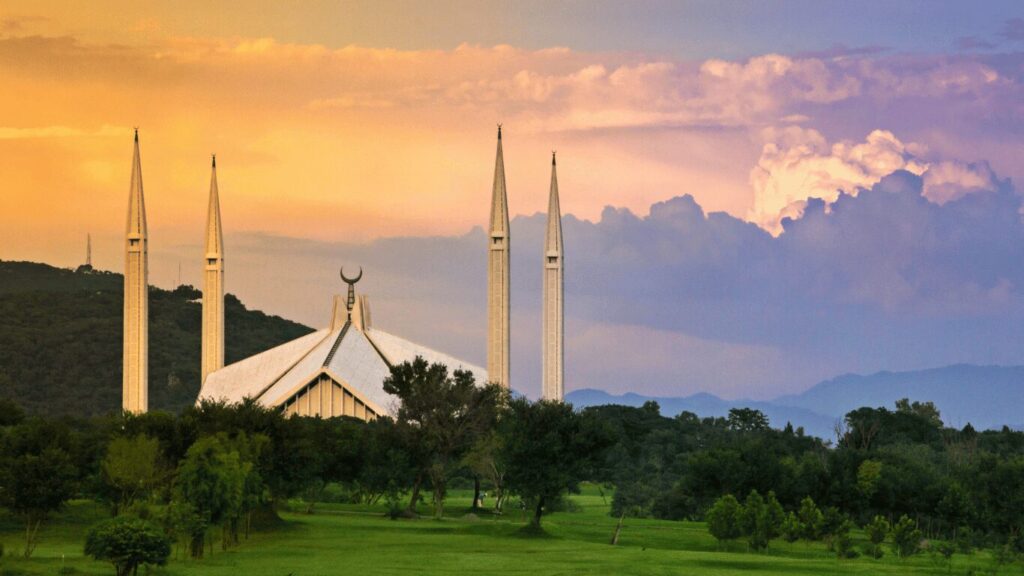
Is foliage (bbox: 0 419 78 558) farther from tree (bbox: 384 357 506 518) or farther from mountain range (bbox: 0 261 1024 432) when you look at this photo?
mountain range (bbox: 0 261 1024 432)

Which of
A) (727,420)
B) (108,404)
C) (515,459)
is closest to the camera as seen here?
(515,459)

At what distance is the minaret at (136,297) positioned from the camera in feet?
307

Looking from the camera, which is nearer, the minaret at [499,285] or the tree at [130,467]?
the tree at [130,467]

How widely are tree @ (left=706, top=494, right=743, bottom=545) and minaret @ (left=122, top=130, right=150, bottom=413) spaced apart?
47727 mm

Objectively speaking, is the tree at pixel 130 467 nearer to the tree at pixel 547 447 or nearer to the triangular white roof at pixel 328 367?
the tree at pixel 547 447

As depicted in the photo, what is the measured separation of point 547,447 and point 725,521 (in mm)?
8028

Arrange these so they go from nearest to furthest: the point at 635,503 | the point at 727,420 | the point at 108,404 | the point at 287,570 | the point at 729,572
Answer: the point at 287,570
the point at 729,572
the point at 635,503
the point at 727,420
the point at 108,404

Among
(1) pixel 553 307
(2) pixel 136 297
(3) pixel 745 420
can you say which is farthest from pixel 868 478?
(3) pixel 745 420

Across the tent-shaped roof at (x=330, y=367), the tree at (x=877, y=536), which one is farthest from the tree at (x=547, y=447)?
the tent-shaped roof at (x=330, y=367)

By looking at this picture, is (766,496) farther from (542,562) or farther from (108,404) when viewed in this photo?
(108,404)

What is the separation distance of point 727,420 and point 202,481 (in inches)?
3192

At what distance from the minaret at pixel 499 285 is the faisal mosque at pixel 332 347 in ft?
0.18

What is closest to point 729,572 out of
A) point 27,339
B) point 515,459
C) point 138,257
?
point 515,459

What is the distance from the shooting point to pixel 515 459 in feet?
195
